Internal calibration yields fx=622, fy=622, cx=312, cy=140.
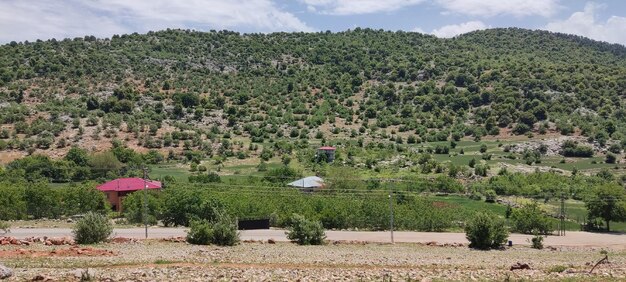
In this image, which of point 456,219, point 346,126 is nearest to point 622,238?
point 456,219

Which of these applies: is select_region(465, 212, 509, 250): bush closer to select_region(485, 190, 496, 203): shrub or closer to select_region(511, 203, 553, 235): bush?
select_region(511, 203, 553, 235): bush

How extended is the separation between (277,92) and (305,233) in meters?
102

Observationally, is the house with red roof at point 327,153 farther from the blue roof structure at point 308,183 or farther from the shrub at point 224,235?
the shrub at point 224,235

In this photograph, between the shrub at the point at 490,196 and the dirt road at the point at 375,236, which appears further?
the shrub at the point at 490,196

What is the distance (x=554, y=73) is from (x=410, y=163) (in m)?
60.9

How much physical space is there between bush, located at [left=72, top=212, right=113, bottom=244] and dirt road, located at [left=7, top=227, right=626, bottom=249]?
21.2 feet

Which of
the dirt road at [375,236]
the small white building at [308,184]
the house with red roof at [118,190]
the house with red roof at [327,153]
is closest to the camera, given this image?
the dirt road at [375,236]

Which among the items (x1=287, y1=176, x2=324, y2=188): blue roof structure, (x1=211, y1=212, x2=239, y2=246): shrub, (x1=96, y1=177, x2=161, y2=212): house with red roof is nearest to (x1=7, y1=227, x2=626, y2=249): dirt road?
(x1=211, y1=212, x2=239, y2=246): shrub

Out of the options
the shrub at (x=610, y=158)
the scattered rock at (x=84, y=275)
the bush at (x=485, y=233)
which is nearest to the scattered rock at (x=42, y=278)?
the scattered rock at (x=84, y=275)

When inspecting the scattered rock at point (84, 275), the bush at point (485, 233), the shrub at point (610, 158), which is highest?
the scattered rock at point (84, 275)

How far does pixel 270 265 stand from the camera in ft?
92.8

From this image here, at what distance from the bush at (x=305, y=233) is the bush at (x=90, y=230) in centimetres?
1331

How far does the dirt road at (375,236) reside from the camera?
47500mm

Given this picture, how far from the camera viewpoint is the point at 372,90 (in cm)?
15250
